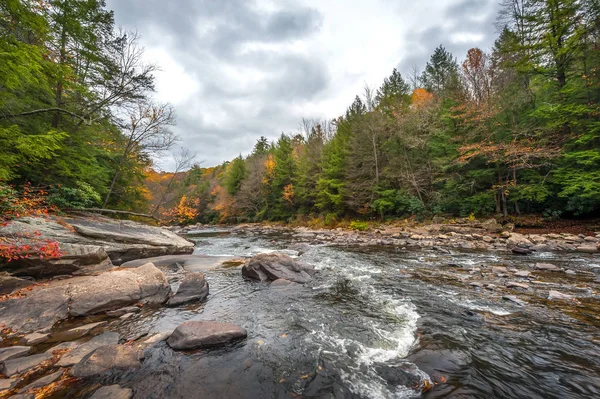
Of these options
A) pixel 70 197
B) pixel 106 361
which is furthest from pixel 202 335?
pixel 70 197

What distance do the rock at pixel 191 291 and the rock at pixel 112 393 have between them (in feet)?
10.2

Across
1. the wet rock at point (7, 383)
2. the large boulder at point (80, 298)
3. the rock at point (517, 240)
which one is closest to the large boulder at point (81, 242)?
the large boulder at point (80, 298)

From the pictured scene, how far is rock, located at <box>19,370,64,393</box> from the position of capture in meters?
2.77

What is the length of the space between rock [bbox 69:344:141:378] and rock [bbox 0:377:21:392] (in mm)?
531

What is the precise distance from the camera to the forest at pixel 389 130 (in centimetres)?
780

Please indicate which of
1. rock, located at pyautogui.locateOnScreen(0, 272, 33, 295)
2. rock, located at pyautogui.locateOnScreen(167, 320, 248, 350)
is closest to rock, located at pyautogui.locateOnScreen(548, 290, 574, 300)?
rock, located at pyautogui.locateOnScreen(167, 320, 248, 350)

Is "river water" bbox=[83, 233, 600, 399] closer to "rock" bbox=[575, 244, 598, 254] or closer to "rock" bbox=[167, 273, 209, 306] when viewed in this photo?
"rock" bbox=[167, 273, 209, 306]

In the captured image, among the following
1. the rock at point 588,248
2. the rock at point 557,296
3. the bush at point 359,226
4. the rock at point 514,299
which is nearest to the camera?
the rock at point 514,299

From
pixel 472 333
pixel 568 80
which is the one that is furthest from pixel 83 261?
pixel 568 80

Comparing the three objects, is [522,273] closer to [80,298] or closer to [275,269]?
[275,269]

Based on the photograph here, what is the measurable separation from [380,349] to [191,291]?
5096mm

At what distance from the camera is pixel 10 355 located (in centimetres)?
334

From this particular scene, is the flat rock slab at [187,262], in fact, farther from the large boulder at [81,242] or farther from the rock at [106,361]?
the rock at [106,361]

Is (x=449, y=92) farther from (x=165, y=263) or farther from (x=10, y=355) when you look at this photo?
(x=10, y=355)
